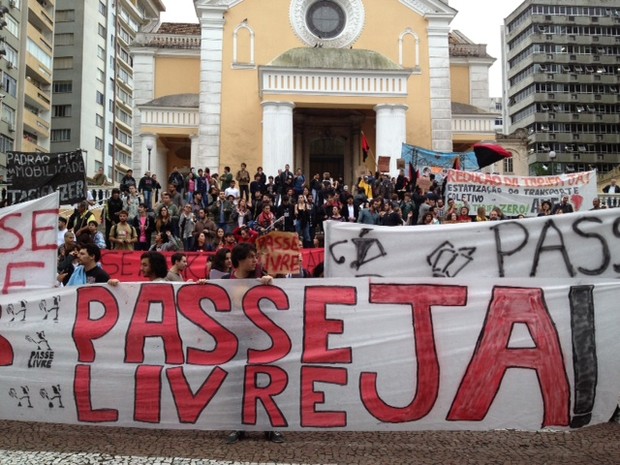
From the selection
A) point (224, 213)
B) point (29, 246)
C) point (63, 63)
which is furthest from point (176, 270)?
point (63, 63)

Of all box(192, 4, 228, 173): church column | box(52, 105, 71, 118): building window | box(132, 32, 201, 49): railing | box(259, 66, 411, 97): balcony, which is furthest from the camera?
box(52, 105, 71, 118): building window

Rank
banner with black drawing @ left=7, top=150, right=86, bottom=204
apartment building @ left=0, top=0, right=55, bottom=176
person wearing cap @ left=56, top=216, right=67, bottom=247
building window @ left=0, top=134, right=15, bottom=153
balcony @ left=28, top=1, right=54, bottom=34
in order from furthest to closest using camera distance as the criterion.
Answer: balcony @ left=28, top=1, right=54, bottom=34, apartment building @ left=0, top=0, right=55, bottom=176, building window @ left=0, top=134, right=15, bottom=153, banner with black drawing @ left=7, top=150, right=86, bottom=204, person wearing cap @ left=56, top=216, right=67, bottom=247

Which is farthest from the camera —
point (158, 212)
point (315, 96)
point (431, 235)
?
point (315, 96)

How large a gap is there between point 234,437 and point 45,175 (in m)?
9.97

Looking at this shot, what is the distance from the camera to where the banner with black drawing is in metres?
13.9

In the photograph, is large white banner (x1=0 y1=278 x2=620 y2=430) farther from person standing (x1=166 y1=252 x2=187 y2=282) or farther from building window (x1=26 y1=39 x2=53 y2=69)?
building window (x1=26 y1=39 x2=53 y2=69)

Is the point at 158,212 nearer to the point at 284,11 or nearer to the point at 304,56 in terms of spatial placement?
the point at 304,56

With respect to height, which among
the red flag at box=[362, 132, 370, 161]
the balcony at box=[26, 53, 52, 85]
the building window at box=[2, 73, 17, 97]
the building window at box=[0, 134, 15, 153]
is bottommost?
the red flag at box=[362, 132, 370, 161]

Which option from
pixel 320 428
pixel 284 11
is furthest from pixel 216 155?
pixel 320 428

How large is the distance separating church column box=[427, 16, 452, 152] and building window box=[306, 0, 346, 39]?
13.1 ft

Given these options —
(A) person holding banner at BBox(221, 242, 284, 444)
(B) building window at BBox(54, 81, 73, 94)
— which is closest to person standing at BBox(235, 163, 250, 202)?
(A) person holding banner at BBox(221, 242, 284, 444)

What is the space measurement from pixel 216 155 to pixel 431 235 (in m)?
22.6

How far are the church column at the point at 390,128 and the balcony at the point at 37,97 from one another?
32644 millimetres

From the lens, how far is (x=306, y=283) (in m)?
6.14
